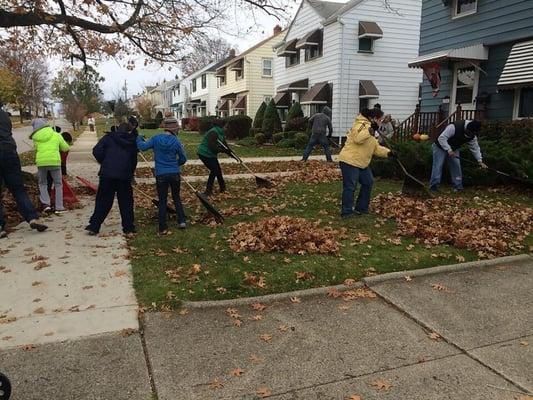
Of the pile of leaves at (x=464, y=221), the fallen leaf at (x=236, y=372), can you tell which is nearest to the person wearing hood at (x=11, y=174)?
the fallen leaf at (x=236, y=372)

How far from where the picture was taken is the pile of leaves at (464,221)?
6.09 m

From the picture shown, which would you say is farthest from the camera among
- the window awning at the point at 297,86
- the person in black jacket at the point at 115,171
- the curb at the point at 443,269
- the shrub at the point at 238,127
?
the shrub at the point at 238,127

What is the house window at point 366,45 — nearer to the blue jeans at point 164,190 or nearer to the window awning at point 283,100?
the window awning at point 283,100

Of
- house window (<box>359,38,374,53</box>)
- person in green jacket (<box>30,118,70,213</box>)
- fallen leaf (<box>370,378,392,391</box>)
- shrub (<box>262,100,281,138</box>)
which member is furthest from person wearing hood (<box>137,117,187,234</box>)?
shrub (<box>262,100,281,138</box>)

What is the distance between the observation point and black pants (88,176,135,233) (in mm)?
6953

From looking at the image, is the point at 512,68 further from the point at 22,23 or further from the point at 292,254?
the point at 22,23

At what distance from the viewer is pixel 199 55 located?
12.5 metres

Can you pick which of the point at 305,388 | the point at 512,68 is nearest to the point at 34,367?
the point at 305,388

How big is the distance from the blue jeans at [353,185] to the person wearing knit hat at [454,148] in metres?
2.61

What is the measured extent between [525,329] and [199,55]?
10.6 m

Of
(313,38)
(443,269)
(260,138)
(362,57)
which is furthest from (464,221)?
(313,38)

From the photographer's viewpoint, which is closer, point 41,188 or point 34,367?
point 34,367

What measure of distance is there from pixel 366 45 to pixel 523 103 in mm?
11761

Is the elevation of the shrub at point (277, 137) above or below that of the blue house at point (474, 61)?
below
